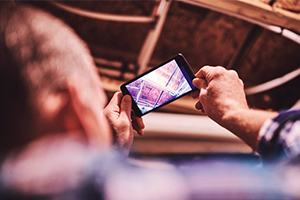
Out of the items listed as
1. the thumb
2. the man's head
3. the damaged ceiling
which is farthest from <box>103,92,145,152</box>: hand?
the damaged ceiling

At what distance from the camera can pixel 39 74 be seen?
345 mm

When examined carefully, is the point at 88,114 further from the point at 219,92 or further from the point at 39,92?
the point at 219,92

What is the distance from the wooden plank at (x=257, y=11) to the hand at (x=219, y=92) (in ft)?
1.20

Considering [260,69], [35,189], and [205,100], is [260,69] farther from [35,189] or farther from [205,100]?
[35,189]

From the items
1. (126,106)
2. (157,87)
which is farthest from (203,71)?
(126,106)

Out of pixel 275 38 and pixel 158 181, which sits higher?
pixel 275 38

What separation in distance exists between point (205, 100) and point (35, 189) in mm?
518

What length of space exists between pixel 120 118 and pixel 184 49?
822 mm

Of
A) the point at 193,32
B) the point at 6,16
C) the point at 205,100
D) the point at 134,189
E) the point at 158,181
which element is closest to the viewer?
the point at 6,16

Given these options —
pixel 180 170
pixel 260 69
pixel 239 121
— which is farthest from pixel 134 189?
pixel 260 69

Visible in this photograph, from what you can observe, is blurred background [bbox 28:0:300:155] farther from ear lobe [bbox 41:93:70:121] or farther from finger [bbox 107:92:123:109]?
ear lobe [bbox 41:93:70:121]

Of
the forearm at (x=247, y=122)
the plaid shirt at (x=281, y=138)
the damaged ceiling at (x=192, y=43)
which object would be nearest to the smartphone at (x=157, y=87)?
the forearm at (x=247, y=122)

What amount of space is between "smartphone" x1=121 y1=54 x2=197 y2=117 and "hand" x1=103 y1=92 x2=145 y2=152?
1.3 inches

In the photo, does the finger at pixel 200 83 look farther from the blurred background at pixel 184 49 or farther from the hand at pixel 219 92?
the blurred background at pixel 184 49
